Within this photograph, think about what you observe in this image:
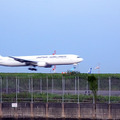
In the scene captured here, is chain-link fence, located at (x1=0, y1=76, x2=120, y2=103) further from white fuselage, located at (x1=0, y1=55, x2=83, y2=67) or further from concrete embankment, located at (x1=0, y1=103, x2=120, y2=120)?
white fuselage, located at (x1=0, y1=55, x2=83, y2=67)

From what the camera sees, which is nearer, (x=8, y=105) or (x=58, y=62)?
(x=8, y=105)

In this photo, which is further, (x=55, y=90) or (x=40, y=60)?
(x=40, y=60)

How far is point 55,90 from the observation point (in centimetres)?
3219

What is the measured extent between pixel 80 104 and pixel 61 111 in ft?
4.57

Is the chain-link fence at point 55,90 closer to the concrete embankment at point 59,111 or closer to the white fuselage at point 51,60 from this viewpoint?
the concrete embankment at point 59,111

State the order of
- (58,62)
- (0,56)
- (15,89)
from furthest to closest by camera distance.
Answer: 1. (0,56)
2. (58,62)
3. (15,89)

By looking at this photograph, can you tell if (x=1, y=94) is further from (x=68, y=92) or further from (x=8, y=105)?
(x=68, y=92)

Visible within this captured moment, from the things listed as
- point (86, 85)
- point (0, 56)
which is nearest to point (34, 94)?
point (86, 85)

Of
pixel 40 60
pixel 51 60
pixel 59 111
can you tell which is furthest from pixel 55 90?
pixel 40 60

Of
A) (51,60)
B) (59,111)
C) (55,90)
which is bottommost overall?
(59,111)

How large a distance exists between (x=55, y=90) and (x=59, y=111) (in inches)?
147

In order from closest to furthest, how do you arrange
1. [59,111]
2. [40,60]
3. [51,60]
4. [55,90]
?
[59,111], [55,90], [51,60], [40,60]

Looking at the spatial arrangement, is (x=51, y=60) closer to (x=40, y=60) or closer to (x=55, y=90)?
(x=40, y=60)

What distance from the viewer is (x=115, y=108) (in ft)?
92.0
